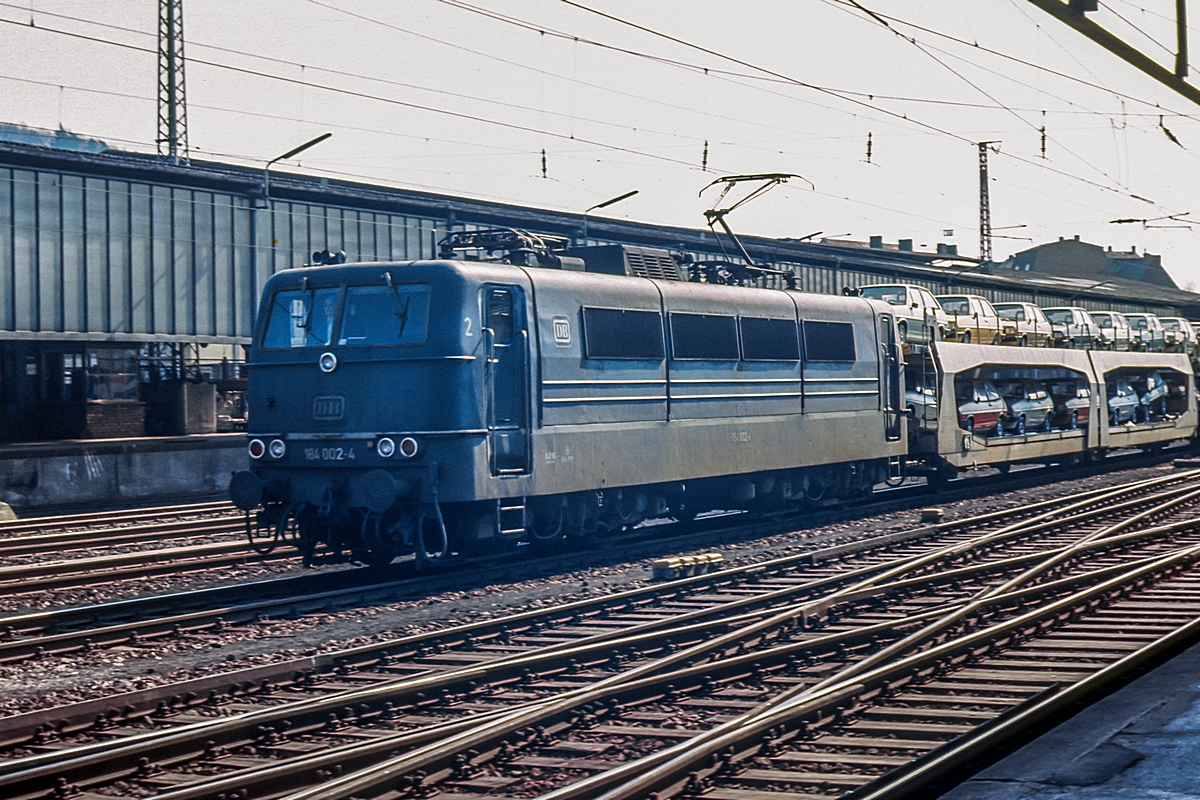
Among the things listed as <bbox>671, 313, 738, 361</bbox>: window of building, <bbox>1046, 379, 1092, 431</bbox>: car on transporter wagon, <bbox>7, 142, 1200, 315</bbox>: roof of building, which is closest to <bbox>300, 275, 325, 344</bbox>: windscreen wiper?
<bbox>671, 313, 738, 361</bbox>: window of building

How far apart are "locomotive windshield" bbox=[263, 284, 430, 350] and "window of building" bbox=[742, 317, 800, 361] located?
5480 mm

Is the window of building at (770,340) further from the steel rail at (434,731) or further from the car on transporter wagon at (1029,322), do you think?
the car on transporter wagon at (1029,322)

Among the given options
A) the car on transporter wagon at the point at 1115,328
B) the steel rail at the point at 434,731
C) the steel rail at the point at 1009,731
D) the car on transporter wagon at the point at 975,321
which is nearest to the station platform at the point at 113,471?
the car on transporter wagon at the point at 975,321

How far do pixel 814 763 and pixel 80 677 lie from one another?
210 inches

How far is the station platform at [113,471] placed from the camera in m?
24.7

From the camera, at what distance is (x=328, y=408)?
14.0 metres

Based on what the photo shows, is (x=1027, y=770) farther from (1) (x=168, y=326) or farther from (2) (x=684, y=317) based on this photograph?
(1) (x=168, y=326)

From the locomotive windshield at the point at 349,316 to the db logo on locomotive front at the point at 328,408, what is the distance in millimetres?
573

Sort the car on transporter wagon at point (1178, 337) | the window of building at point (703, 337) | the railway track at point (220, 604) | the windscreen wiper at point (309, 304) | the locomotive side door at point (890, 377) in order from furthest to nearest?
the car on transporter wagon at point (1178, 337) < the locomotive side door at point (890, 377) < the window of building at point (703, 337) < the windscreen wiper at point (309, 304) < the railway track at point (220, 604)

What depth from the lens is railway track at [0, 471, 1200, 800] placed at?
6.73 meters

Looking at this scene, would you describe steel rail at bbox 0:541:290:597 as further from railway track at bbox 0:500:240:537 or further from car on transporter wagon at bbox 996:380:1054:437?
car on transporter wagon at bbox 996:380:1054:437

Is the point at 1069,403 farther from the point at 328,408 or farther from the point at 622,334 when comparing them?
the point at 328,408

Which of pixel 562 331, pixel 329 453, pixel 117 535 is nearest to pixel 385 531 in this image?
pixel 329 453

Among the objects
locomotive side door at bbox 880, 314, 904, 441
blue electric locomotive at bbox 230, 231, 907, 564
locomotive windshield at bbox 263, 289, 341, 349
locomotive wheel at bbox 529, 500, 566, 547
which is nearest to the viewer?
blue electric locomotive at bbox 230, 231, 907, 564
